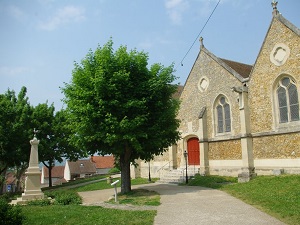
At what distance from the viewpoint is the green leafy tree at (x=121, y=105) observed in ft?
47.5

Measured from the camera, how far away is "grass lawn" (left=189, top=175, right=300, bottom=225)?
9.05m

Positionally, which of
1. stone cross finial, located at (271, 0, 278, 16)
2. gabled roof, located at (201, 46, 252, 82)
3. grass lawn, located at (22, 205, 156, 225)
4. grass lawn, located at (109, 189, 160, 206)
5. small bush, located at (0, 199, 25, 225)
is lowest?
grass lawn, located at (109, 189, 160, 206)

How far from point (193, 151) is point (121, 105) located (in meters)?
11.3

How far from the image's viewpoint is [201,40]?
961 inches

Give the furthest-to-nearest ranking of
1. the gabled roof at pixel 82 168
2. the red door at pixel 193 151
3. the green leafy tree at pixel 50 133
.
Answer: the gabled roof at pixel 82 168
the green leafy tree at pixel 50 133
the red door at pixel 193 151

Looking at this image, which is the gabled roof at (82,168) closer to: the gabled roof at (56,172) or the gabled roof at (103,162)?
the gabled roof at (103,162)

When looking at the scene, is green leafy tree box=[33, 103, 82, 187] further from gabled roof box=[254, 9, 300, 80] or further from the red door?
gabled roof box=[254, 9, 300, 80]

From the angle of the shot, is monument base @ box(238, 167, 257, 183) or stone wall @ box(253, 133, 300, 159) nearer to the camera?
stone wall @ box(253, 133, 300, 159)

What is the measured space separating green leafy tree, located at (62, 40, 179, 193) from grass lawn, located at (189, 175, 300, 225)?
4.96m

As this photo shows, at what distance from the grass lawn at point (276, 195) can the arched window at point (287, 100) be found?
3.74 meters

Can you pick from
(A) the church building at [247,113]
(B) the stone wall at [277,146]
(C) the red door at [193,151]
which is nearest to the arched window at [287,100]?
(A) the church building at [247,113]

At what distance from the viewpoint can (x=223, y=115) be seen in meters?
21.6

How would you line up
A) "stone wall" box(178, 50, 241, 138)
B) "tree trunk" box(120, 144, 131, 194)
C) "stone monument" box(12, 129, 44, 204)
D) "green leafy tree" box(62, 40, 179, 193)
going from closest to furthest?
"green leafy tree" box(62, 40, 179, 193) → "tree trunk" box(120, 144, 131, 194) → "stone monument" box(12, 129, 44, 204) → "stone wall" box(178, 50, 241, 138)

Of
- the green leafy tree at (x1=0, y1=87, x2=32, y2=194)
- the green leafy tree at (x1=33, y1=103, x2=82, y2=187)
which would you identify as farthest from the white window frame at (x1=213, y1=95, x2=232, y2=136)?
the green leafy tree at (x1=0, y1=87, x2=32, y2=194)
